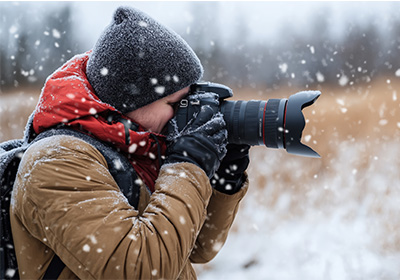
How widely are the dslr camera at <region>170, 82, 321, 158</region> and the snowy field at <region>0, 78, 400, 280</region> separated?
2.07 meters

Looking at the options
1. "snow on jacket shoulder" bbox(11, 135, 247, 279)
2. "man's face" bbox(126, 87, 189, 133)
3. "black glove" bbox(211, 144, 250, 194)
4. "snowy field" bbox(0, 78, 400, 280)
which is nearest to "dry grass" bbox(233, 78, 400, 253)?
"snowy field" bbox(0, 78, 400, 280)

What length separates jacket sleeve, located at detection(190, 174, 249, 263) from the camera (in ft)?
3.52

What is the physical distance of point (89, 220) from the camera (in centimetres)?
66

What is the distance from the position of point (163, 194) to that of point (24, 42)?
2.53 metres

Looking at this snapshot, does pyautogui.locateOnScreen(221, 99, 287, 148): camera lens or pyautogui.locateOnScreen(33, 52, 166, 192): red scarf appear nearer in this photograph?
pyautogui.locateOnScreen(33, 52, 166, 192): red scarf

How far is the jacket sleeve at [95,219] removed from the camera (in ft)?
2.15

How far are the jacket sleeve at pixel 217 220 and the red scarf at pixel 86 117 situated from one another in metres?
0.26

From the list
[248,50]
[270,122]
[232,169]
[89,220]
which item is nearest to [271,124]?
[270,122]

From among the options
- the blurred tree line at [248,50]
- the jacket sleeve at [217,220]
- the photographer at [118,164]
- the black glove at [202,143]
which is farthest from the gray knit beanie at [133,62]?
the blurred tree line at [248,50]

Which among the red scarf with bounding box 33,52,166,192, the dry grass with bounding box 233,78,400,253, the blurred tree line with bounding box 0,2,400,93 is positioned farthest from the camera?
the dry grass with bounding box 233,78,400,253

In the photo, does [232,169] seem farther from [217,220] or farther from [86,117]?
[86,117]

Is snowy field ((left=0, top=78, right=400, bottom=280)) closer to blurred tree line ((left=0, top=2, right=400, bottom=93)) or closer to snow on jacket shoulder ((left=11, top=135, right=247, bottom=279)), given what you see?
blurred tree line ((left=0, top=2, right=400, bottom=93))

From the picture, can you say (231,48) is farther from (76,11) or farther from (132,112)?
(132,112)

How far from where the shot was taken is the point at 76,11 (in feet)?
9.35
